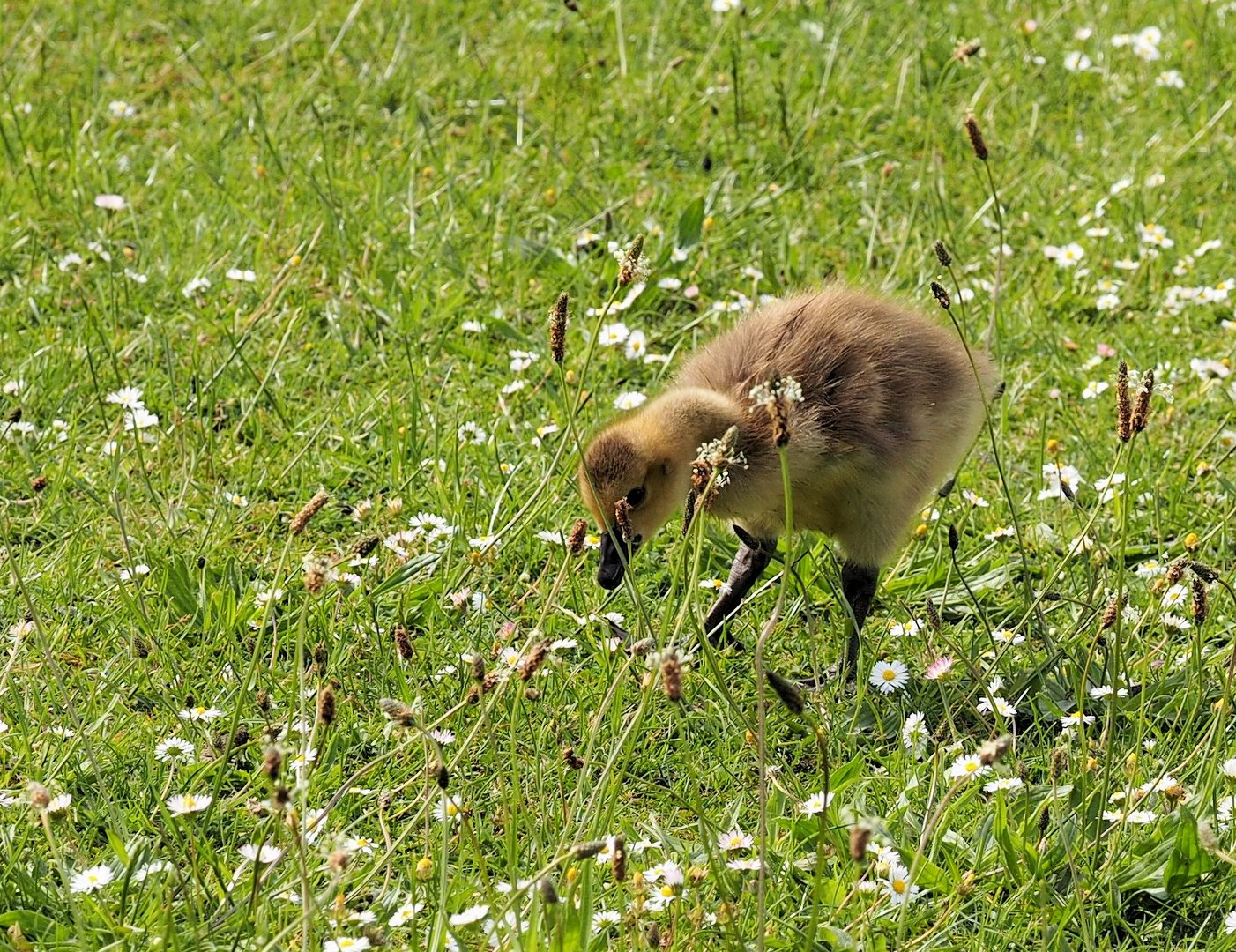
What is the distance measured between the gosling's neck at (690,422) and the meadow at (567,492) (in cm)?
27

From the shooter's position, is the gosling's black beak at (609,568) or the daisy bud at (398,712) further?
the gosling's black beak at (609,568)

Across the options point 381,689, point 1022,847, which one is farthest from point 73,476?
point 1022,847

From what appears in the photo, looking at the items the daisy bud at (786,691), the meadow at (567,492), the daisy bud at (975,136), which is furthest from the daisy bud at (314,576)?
the daisy bud at (975,136)

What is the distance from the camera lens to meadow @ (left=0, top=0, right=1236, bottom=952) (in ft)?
9.83

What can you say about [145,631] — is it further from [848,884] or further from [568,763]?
[848,884]

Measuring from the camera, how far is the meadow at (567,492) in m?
A: 3.00

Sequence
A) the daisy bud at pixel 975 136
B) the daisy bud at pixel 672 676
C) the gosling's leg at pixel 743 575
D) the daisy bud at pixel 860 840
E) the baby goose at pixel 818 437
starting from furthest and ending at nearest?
1. the gosling's leg at pixel 743 575
2. the baby goose at pixel 818 437
3. the daisy bud at pixel 975 136
4. the daisy bud at pixel 672 676
5. the daisy bud at pixel 860 840

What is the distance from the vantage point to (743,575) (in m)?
4.29

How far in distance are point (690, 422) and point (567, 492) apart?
23.5 inches

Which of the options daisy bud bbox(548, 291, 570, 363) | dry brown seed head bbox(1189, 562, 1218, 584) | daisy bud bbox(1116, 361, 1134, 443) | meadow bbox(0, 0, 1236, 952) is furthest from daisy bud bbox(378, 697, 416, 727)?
dry brown seed head bbox(1189, 562, 1218, 584)

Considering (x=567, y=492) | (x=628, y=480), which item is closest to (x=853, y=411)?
(x=628, y=480)

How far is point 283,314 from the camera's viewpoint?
5.20 metres

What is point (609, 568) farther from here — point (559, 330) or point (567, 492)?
point (559, 330)

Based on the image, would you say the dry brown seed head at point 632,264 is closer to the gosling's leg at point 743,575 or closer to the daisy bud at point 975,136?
the daisy bud at point 975,136
